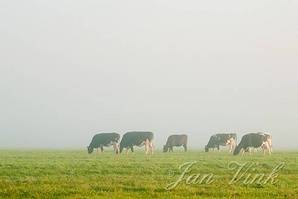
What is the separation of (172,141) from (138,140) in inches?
339

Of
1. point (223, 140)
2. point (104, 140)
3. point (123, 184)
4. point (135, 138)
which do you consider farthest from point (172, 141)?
point (123, 184)

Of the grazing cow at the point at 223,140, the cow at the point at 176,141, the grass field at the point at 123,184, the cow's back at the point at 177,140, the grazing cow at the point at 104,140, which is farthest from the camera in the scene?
the cow's back at the point at 177,140

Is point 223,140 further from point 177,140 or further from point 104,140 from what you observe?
point 104,140

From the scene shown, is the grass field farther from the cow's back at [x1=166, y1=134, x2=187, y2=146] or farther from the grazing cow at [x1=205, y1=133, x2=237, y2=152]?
the cow's back at [x1=166, y1=134, x2=187, y2=146]

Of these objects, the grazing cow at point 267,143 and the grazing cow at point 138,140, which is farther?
the grazing cow at point 138,140

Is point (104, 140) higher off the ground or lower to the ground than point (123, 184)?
higher

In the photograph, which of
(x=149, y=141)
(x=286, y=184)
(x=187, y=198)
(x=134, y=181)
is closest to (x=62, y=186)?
(x=134, y=181)

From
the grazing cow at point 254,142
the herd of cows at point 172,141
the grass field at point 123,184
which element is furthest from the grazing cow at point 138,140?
the grass field at point 123,184

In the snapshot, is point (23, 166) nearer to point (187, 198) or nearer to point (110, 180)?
point (110, 180)

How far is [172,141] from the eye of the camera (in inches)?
2549

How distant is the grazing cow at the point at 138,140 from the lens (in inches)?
2231

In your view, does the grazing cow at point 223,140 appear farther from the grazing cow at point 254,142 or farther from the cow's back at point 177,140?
the grazing cow at point 254,142

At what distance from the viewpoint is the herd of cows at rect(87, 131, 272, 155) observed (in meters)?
53.7

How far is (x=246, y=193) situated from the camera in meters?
20.3
